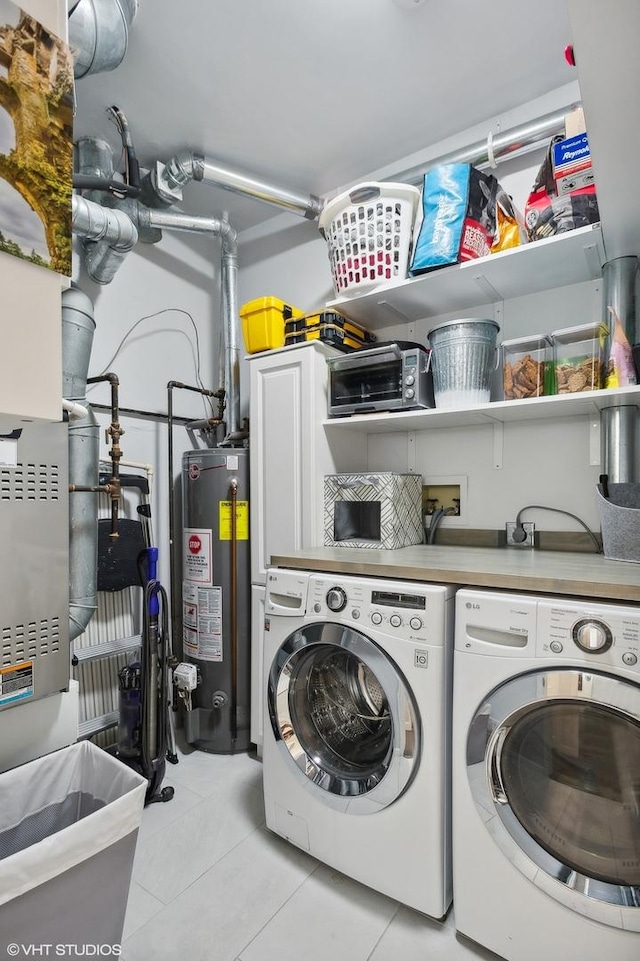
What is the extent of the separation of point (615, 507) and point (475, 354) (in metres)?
0.73

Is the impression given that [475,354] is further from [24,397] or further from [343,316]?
[24,397]

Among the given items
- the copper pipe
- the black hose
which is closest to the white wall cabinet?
the copper pipe

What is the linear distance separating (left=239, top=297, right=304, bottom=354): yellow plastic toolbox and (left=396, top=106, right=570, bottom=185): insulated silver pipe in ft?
3.26

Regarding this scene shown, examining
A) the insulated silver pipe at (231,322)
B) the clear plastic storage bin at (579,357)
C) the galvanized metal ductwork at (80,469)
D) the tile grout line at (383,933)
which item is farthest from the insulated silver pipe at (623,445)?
the galvanized metal ductwork at (80,469)

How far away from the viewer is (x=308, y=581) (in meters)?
1.57

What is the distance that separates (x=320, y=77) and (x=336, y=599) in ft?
6.74

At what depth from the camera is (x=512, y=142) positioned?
189 cm

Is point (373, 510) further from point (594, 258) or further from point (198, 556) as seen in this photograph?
point (594, 258)

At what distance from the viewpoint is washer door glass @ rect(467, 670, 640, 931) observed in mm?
1057

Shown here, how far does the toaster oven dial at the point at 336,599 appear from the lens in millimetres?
1467

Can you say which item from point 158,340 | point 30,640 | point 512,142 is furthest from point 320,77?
point 30,640

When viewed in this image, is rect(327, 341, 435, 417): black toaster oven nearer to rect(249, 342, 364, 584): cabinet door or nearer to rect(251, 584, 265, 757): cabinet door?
rect(249, 342, 364, 584): cabinet door

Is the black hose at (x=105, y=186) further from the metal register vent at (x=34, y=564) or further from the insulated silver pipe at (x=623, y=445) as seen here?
the insulated silver pipe at (x=623, y=445)

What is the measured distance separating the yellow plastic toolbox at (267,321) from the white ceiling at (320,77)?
0.76m
